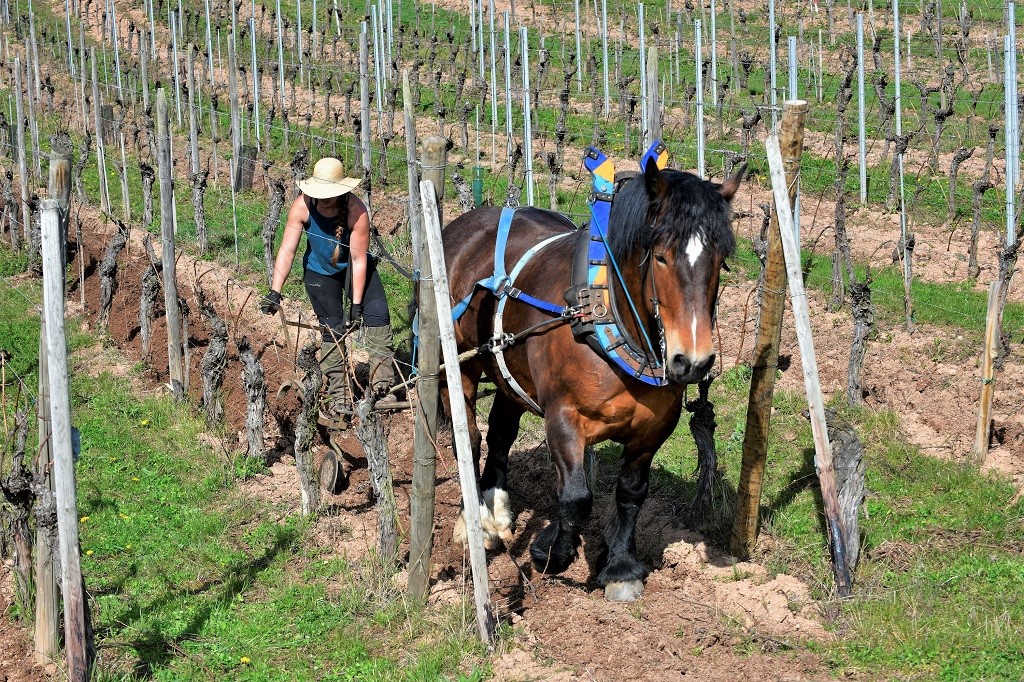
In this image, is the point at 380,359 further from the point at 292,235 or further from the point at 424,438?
the point at 424,438

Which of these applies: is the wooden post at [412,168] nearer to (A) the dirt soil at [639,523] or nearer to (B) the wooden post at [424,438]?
(B) the wooden post at [424,438]

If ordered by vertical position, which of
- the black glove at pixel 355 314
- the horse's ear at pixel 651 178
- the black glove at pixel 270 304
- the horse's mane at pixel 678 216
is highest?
the horse's ear at pixel 651 178

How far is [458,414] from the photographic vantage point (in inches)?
190

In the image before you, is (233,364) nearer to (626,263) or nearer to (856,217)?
(626,263)

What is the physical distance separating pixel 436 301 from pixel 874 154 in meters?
14.1

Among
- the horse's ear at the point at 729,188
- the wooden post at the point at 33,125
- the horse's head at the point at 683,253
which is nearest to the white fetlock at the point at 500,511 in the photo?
the horse's head at the point at 683,253

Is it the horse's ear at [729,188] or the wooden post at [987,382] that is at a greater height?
the horse's ear at [729,188]

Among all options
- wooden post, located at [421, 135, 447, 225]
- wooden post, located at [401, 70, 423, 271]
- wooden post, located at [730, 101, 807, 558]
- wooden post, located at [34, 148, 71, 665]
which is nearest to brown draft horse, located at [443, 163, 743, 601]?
wooden post, located at [730, 101, 807, 558]

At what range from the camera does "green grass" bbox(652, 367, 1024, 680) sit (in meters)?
4.73

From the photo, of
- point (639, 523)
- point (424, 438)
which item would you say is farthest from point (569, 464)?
point (639, 523)

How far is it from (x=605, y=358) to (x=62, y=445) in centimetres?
233

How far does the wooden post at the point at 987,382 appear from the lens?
694 centimetres

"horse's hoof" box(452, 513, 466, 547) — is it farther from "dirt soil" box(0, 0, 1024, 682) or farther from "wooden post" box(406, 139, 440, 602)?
"wooden post" box(406, 139, 440, 602)

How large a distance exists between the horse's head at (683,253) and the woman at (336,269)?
91.9 inches
